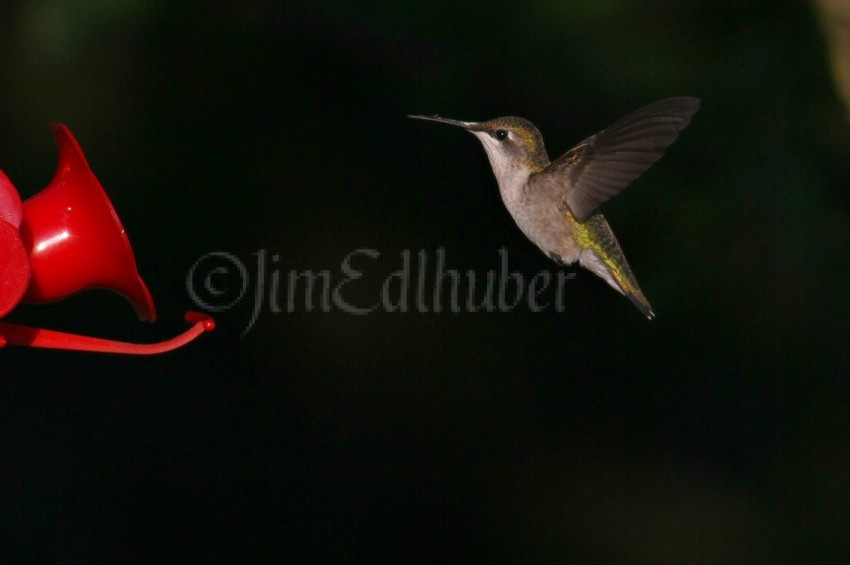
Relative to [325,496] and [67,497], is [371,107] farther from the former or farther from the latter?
[67,497]

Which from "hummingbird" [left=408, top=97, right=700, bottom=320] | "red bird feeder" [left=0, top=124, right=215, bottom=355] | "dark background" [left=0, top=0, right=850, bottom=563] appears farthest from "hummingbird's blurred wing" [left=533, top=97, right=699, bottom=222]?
"dark background" [left=0, top=0, right=850, bottom=563]

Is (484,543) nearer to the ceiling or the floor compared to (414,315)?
nearer to the floor

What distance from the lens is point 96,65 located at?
371cm

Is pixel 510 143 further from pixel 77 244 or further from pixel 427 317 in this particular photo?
pixel 427 317

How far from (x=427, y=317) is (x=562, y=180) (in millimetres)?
1910

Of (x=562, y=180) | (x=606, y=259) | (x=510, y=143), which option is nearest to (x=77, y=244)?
(x=510, y=143)

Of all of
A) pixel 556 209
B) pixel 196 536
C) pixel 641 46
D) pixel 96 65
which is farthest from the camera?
pixel 196 536

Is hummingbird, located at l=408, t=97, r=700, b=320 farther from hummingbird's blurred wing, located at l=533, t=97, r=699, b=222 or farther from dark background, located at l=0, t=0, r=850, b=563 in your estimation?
dark background, located at l=0, t=0, r=850, b=563

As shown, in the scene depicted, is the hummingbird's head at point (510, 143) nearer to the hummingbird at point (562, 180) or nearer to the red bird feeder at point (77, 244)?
the hummingbird at point (562, 180)

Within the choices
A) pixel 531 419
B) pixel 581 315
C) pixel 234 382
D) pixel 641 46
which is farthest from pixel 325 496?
pixel 641 46

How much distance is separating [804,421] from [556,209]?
6.35 feet

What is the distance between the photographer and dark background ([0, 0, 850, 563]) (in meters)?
3.44

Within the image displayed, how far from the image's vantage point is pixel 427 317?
418 centimetres

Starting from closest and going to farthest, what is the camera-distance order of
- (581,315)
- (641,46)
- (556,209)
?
(556,209), (641,46), (581,315)
